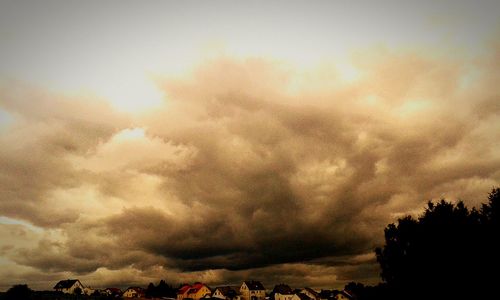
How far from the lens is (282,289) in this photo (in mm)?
163250

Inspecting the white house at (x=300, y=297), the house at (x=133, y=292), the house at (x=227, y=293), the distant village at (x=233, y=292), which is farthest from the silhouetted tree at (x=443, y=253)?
the house at (x=133, y=292)

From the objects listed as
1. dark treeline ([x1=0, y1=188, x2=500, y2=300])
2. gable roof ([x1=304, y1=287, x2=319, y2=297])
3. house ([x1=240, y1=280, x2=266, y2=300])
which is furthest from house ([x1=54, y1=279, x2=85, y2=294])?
dark treeline ([x1=0, y1=188, x2=500, y2=300])

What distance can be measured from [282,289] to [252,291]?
52.0 feet

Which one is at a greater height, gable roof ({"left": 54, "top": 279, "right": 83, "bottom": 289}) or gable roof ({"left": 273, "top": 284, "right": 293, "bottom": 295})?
gable roof ({"left": 54, "top": 279, "right": 83, "bottom": 289})

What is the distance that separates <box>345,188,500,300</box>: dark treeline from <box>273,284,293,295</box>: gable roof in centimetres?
11636

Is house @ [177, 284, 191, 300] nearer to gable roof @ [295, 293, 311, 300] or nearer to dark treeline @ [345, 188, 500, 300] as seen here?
gable roof @ [295, 293, 311, 300]

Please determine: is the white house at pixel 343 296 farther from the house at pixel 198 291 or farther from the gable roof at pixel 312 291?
the house at pixel 198 291

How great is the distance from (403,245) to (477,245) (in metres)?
11.6

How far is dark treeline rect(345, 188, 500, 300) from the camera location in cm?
3806

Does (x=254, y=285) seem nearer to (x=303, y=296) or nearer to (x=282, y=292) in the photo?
(x=282, y=292)

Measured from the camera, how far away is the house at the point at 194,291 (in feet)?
547

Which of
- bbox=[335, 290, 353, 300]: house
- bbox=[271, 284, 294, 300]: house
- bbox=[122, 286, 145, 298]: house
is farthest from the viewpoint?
bbox=[122, 286, 145, 298]: house

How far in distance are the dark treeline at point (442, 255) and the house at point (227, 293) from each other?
12031 cm

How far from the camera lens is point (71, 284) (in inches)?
6526
